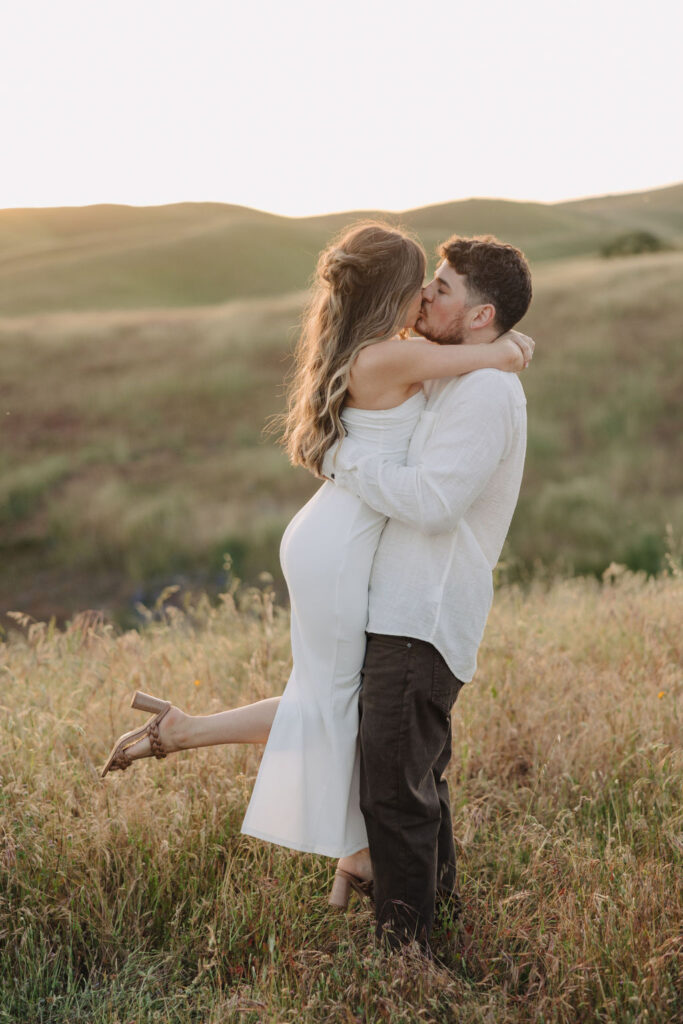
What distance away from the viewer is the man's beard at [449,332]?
9.02 ft

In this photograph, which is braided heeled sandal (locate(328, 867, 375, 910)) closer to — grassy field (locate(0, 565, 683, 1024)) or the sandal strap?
grassy field (locate(0, 565, 683, 1024))

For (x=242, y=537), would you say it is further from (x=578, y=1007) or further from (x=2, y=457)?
(x=578, y=1007)

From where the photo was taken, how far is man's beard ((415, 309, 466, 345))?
2.75m

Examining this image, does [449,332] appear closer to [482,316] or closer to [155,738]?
[482,316]

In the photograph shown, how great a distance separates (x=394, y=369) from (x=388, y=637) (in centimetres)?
78

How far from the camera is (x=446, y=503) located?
2.51 m

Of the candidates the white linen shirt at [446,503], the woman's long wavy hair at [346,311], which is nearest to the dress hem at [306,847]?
the white linen shirt at [446,503]

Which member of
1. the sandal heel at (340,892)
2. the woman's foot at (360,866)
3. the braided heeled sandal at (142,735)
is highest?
the braided heeled sandal at (142,735)

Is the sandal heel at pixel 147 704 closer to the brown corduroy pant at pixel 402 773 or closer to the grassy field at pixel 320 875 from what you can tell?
the grassy field at pixel 320 875

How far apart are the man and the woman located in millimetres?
56

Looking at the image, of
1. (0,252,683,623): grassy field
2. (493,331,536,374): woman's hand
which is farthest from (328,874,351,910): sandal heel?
(0,252,683,623): grassy field

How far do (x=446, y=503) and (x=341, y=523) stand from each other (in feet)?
1.14

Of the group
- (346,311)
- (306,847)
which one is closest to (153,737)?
(306,847)

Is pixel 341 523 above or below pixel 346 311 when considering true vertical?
below
